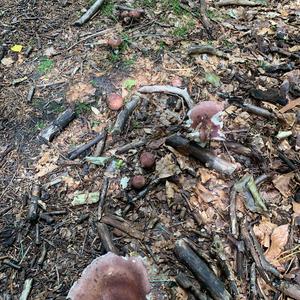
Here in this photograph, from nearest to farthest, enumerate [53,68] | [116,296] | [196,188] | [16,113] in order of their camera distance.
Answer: [116,296] → [196,188] → [16,113] → [53,68]

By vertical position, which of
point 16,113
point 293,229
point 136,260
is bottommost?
point 293,229

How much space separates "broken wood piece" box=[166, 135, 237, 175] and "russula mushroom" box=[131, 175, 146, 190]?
46 centimetres

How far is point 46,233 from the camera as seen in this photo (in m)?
3.28

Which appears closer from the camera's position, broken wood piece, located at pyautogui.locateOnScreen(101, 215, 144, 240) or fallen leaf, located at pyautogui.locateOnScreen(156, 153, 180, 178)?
broken wood piece, located at pyautogui.locateOnScreen(101, 215, 144, 240)

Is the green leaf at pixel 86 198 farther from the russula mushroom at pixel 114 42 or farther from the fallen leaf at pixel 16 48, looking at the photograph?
the fallen leaf at pixel 16 48

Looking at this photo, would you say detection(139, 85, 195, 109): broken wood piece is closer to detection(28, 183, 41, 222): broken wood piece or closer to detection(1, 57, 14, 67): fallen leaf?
detection(28, 183, 41, 222): broken wood piece

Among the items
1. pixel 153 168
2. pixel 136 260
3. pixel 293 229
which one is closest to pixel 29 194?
pixel 153 168

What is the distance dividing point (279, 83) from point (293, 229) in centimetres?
175

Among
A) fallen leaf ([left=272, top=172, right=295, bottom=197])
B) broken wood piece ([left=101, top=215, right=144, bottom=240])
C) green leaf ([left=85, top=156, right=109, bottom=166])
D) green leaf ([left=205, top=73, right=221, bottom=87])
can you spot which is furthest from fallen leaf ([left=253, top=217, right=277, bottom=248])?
green leaf ([left=205, top=73, right=221, bottom=87])

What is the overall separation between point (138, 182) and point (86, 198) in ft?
1.51

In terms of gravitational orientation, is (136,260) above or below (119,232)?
above

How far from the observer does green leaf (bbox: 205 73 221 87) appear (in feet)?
14.2

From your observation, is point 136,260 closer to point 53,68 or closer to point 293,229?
point 293,229

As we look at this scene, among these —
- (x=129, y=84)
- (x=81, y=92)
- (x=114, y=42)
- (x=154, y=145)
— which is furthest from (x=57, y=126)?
(x=114, y=42)
